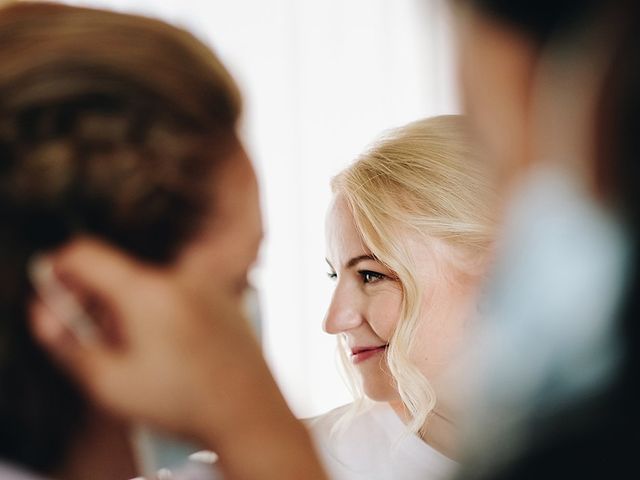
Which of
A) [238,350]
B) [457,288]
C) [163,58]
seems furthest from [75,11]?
[457,288]

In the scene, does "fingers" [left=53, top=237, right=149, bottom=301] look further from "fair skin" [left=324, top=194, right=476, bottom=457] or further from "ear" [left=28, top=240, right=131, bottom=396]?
"fair skin" [left=324, top=194, right=476, bottom=457]

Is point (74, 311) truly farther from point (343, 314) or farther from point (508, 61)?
point (343, 314)

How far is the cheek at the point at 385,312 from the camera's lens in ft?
3.32

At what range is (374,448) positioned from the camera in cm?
98

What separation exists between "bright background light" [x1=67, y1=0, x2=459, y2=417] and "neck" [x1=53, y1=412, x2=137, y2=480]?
41.9 inches

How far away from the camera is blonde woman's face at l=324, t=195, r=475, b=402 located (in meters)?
1.01

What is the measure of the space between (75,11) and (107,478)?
0.24 metres

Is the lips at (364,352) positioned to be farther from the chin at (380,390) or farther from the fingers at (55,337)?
the fingers at (55,337)

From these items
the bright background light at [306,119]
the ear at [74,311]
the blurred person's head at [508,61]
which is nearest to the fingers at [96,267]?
the ear at [74,311]

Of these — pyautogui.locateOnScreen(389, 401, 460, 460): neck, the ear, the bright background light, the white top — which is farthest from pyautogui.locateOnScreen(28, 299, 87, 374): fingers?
the bright background light

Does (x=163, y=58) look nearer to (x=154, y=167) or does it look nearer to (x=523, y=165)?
(x=154, y=167)

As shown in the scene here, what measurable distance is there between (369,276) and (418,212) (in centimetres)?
10

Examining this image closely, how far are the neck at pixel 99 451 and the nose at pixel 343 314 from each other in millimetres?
581

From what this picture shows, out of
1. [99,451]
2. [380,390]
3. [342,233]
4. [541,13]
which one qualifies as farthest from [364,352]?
[541,13]
